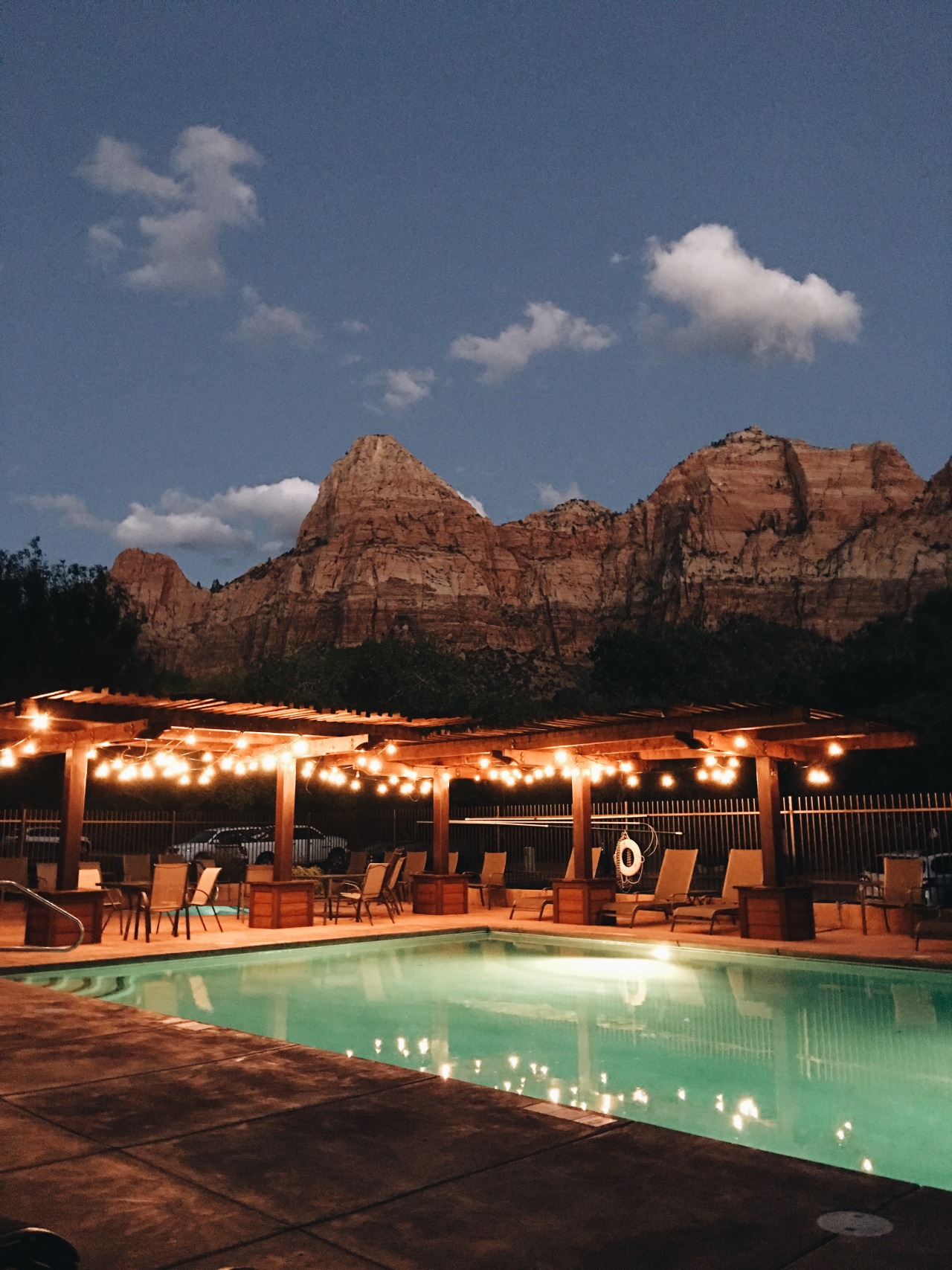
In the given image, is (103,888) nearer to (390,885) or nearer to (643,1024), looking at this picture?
(390,885)

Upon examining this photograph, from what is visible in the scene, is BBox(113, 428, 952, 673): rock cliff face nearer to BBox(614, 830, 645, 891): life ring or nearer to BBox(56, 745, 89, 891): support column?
BBox(614, 830, 645, 891): life ring

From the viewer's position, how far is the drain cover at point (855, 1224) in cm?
288

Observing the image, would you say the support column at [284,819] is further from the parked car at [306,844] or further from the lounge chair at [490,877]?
the parked car at [306,844]

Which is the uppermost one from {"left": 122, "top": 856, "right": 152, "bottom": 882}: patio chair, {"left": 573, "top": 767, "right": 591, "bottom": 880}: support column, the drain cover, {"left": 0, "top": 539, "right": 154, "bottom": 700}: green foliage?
{"left": 0, "top": 539, "right": 154, "bottom": 700}: green foliage

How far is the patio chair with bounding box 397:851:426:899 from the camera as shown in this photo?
18438 mm

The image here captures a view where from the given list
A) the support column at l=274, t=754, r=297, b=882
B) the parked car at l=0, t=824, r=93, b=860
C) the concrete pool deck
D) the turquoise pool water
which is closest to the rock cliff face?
the parked car at l=0, t=824, r=93, b=860

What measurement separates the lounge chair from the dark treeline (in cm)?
285

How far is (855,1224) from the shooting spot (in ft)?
9.70

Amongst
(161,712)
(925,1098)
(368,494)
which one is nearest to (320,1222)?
(925,1098)

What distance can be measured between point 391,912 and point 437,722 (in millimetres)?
3514

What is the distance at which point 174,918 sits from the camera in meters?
13.4

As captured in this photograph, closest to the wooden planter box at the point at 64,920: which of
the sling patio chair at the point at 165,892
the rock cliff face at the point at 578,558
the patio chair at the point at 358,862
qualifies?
the sling patio chair at the point at 165,892

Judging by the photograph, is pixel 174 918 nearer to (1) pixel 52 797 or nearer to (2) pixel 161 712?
(2) pixel 161 712

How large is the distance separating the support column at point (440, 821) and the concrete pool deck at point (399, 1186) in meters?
12.1
